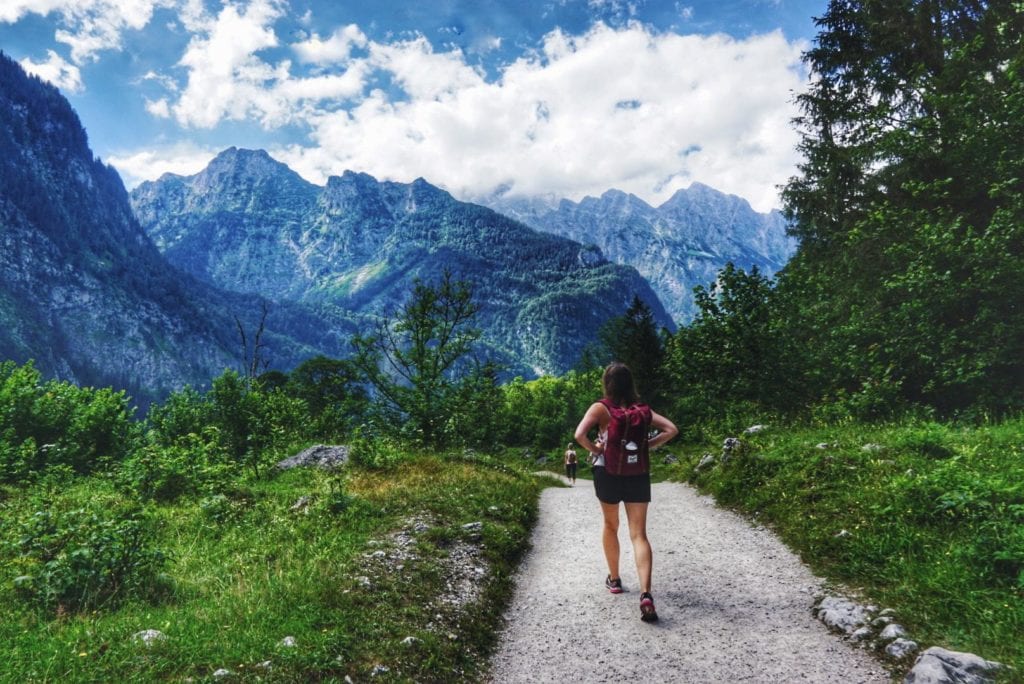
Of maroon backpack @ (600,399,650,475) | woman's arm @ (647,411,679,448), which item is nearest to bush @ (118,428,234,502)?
maroon backpack @ (600,399,650,475)

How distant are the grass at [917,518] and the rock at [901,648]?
12 cm

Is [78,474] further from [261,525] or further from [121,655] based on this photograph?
[121,655]

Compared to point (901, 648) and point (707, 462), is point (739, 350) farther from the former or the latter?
point (901, 648)

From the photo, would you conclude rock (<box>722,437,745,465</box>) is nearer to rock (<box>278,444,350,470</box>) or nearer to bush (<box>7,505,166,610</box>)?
rock (<box>278,444,350,470</box>)

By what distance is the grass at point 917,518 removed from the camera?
214 inches

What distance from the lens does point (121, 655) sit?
4.88m

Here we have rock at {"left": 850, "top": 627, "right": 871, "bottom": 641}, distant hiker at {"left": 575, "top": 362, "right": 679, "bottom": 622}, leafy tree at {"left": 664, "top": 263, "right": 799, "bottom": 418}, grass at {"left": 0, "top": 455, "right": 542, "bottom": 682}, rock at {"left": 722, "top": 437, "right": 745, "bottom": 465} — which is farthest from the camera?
leafy tree at {"left": 664, "top": 263, "right": 799, "bottom": 418}

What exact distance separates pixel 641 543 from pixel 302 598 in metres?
4.15

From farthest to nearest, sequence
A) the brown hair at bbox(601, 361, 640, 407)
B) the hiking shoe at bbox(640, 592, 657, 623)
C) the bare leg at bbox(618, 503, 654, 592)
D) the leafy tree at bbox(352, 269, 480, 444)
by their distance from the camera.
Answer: the leafy tree at bbox(352, 269, 480, 444) → the brown hair at bbox(601, 361, 640, 407) → the bare leg at bbox(618, 503, 654, 592) → the hiking shoe at bbox(640, 592, 657, 623)

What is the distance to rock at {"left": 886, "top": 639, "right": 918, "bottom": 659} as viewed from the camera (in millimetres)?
5090

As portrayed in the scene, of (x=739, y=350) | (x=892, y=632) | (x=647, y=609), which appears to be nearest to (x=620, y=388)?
(x=647, y=609)

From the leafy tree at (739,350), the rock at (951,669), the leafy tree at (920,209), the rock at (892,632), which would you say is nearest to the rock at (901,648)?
the rock at (892,632)

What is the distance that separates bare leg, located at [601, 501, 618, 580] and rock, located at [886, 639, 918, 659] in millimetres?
2991

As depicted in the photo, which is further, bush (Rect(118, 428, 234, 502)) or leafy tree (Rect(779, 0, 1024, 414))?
leafy tree (Rect(779, 0, 1024, 414))
